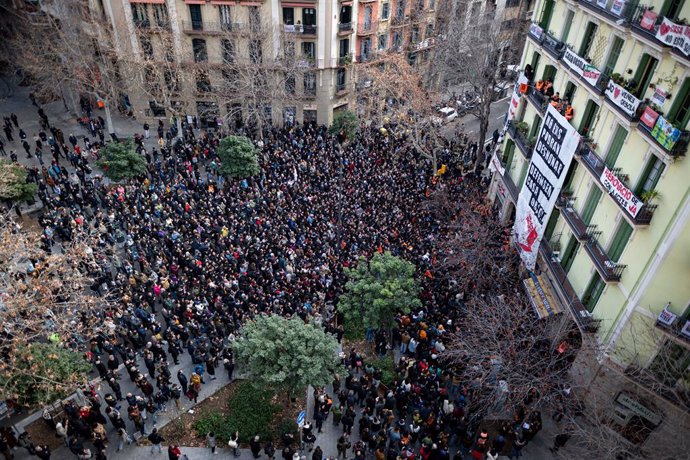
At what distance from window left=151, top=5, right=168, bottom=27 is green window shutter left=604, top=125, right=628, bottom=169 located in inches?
1361

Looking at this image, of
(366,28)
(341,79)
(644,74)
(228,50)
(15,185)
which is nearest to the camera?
(644,74)

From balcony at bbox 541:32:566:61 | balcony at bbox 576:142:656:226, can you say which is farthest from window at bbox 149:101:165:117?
balcony at bbox 576:142:656:226

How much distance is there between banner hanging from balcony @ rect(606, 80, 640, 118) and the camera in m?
17.6

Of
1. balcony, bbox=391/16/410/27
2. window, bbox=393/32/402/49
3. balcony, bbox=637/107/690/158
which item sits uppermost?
balcony, bbox=637/107/690/158

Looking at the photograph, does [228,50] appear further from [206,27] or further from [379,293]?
[379,293]

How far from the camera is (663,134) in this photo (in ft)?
52.2

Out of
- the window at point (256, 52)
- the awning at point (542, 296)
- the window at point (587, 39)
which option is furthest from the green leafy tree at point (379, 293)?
the window at point (256, 52)

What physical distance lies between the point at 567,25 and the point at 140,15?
3225cm

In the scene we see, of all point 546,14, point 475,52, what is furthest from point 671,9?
point 475,52

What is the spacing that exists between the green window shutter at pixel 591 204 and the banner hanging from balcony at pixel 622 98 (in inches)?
141

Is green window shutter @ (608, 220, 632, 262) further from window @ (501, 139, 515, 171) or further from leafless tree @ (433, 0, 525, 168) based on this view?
leafless tree @ (433, 0, 525, 168)

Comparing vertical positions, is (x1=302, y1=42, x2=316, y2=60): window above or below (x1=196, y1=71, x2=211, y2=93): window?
above

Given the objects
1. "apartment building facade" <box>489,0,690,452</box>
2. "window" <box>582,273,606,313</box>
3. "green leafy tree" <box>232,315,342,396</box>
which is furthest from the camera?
"window" <box>582,273,606,313</box>

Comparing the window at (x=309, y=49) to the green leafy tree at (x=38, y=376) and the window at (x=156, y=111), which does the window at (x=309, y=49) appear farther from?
the green leafy tree at (x=38, y=376)
